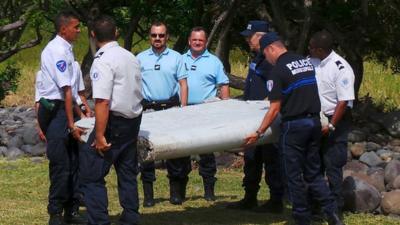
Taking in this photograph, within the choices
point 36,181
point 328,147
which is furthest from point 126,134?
point 36,181

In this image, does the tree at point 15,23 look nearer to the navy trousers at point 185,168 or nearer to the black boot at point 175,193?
the navy trousers at point 185,168

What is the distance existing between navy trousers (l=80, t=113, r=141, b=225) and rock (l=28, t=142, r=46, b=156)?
6.26 m

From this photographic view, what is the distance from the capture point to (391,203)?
8.81m

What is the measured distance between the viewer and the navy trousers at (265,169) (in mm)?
8820

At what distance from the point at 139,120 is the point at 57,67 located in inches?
34.0

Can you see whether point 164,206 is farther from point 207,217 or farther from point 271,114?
point 271,114

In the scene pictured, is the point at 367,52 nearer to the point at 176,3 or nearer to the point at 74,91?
the point at 176,3

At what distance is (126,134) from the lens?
24.4ft

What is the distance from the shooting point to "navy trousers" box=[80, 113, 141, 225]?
7.41 m

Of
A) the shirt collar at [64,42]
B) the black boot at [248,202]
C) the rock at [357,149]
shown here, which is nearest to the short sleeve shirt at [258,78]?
the black boot at [248,202]

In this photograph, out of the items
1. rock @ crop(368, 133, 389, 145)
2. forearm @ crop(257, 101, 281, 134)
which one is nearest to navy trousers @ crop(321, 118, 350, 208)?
forearm @ crop(257, 101, 281, 134)

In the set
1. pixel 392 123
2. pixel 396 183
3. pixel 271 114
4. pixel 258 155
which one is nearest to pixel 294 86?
pixel 271 114

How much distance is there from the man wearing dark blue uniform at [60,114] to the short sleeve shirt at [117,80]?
60 cm

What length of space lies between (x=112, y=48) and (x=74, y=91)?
881 millimetres
